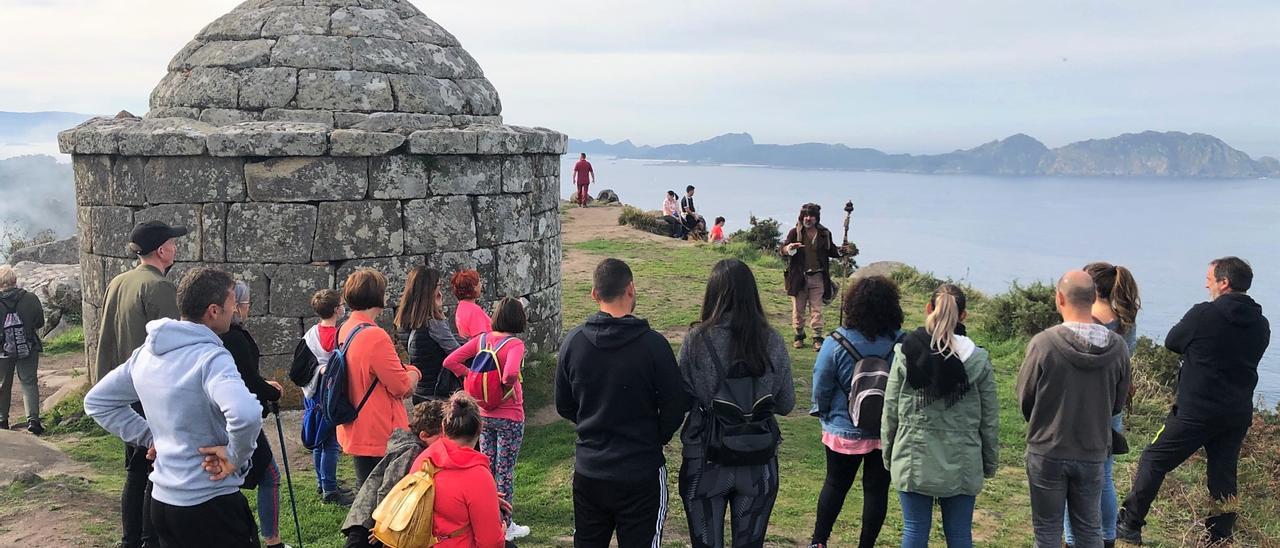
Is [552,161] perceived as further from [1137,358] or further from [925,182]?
[925,182]

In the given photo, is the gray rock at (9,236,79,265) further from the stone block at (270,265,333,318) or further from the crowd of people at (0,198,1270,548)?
the crowd of people at (0,198,1270,548)

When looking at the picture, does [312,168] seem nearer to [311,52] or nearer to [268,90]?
[268,90]

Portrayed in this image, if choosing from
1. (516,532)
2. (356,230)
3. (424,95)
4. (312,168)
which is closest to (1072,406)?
(516,532)

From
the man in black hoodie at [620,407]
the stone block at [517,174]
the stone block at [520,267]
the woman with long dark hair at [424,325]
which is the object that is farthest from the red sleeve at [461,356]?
the stone block at [517,174]

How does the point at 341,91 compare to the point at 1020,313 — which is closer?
the point at 341,91

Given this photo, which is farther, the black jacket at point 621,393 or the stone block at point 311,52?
the stone block at point 311,52

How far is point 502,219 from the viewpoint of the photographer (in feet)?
29.9

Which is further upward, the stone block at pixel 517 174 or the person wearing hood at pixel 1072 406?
the stone block at pixel 517 174

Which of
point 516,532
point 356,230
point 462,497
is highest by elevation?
point 356,230

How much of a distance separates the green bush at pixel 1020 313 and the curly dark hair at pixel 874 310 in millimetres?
8045

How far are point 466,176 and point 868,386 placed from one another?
5.30 m

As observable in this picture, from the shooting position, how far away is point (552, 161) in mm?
10047

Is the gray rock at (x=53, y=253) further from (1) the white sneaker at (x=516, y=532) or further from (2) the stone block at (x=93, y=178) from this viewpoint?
(1) the white sneaker at (x=516, y=532)

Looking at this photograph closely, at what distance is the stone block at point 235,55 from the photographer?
902 centimetres
